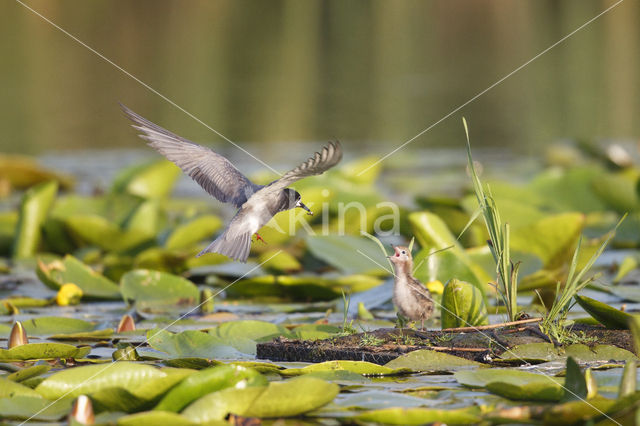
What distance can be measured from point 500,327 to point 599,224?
3588 mm

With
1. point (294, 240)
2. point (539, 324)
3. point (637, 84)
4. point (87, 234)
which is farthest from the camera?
point (637, 84)

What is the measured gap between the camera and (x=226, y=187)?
4203 millimetres

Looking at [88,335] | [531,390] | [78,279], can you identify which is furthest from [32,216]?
[531,390]

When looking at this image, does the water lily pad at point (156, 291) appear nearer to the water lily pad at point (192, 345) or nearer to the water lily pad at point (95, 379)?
the water lily pad at point (192, 345)

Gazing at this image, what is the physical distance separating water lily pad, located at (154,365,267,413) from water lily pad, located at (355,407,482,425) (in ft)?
1.57

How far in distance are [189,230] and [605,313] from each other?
3.61 metres

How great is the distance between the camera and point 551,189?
8.02m

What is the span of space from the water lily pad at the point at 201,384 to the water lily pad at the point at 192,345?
3.00 feet

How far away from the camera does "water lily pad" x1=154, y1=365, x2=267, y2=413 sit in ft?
10.4

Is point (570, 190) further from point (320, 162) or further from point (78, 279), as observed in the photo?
point (320, 162)

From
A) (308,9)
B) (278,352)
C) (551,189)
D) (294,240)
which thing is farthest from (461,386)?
(308,9)

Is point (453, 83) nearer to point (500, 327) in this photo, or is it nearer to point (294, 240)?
point (294, 240)

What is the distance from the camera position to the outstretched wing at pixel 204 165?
4062 millimetres

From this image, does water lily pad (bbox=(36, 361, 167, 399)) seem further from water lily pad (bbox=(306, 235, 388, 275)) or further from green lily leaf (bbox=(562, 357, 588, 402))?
water lily pad (bbox=(306, 235, 388, 275))
